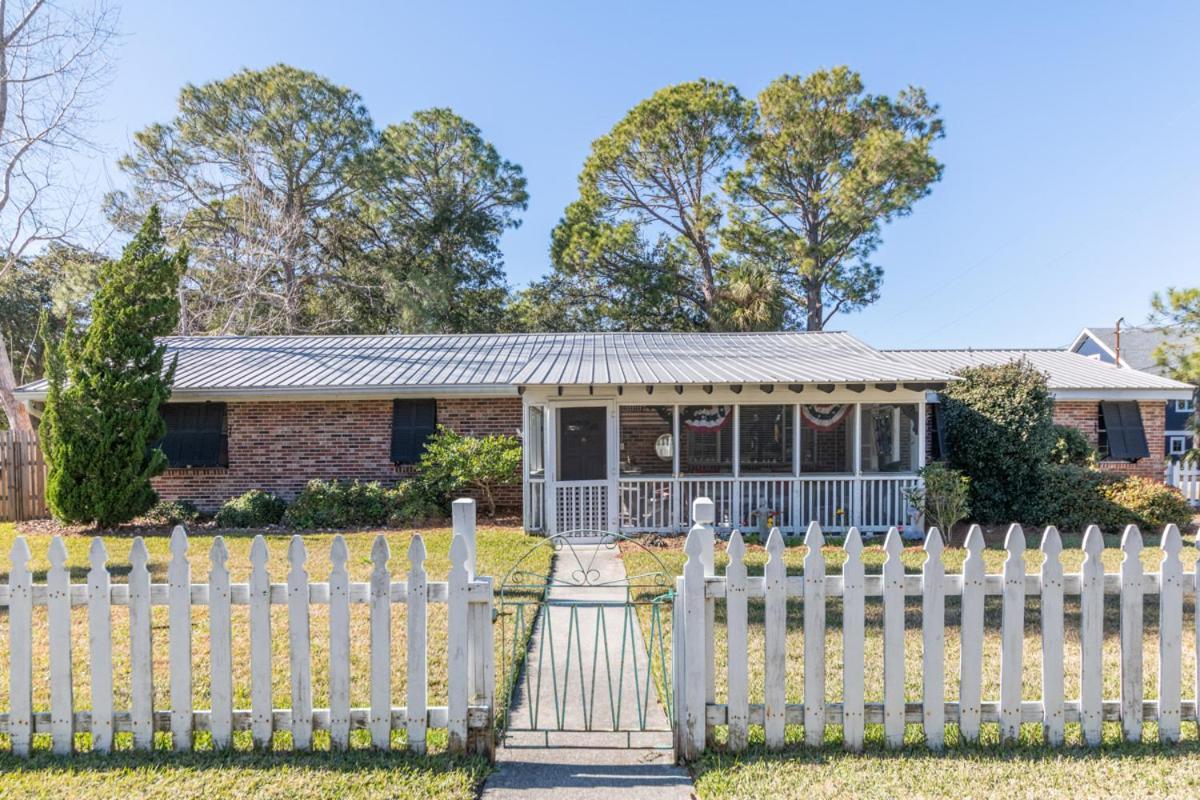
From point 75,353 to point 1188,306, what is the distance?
2254 centimetres

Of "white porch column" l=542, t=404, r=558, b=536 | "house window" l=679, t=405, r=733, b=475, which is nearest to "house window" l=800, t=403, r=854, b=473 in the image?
"house window" l=679, t=405, r=733, b=475

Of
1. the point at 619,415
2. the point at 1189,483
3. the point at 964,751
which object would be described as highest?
the point at 619,415

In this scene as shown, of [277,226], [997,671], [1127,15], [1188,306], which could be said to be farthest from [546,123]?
[997,671]

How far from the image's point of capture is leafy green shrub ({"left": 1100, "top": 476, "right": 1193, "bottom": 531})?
1031 centimetres

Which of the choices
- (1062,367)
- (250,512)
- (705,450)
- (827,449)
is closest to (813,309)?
(1062,367)

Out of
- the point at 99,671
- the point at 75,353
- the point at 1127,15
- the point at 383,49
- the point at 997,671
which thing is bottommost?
the point at 997,671

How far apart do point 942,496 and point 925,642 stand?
24.5 feet

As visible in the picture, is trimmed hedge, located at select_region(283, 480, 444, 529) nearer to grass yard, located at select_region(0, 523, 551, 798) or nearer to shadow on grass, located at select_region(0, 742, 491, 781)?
grass yard, located at select_region(0, 523, 551, 798)

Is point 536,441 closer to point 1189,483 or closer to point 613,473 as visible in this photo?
point 613,473

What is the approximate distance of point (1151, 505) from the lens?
10.4 meters

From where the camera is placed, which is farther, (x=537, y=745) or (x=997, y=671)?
(x=997, y=671)

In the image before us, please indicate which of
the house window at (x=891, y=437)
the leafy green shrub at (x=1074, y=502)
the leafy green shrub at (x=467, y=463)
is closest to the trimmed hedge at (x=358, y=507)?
the leafy green shrub at (x=467, y=463)

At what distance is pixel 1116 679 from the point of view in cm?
447

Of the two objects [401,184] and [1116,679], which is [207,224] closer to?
[401,184]
